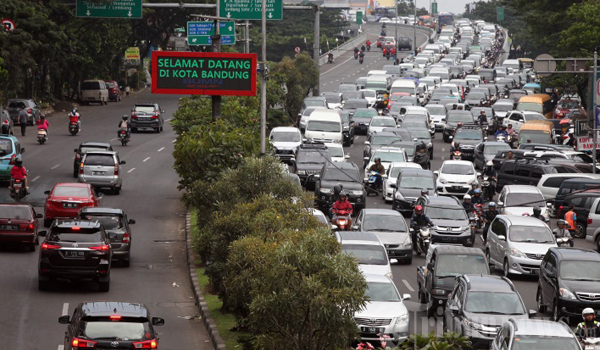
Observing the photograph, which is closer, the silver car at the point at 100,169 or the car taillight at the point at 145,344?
the car taillight at the point at 145,344

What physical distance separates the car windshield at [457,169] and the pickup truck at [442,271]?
15459mm

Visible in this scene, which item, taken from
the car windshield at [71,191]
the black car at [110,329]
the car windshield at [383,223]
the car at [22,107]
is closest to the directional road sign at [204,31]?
the car windshield at [71,191]

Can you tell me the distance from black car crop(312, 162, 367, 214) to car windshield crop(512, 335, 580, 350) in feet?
66.8

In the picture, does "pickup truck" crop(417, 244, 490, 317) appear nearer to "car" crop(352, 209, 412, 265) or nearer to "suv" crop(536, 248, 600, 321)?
"suv" crop(536, 248, 600, 321)

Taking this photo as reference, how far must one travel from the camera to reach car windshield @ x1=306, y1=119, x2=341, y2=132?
5122 cm

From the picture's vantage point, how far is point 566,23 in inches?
2835

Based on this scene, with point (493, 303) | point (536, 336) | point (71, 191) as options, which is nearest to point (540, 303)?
point (493, 303)

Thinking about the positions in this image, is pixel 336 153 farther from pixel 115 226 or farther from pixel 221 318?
pixel 221 318

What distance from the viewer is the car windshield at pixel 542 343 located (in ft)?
57.1

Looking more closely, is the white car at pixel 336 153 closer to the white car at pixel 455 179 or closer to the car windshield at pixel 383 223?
the white car at pixel 455 179

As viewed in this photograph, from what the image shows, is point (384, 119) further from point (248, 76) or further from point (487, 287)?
point (487, 287)

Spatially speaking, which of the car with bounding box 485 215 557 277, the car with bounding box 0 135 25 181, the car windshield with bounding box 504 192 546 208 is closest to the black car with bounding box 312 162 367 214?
the car windshield with bounding box 504 192 546 208

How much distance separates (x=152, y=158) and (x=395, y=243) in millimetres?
23103

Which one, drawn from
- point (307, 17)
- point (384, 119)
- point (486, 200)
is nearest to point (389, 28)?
point (307, 17)
